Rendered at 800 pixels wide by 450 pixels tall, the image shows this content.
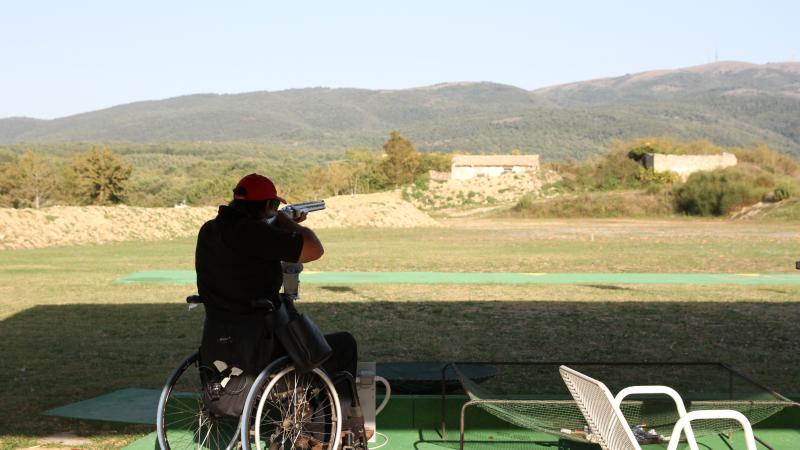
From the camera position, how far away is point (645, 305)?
12.9 meters

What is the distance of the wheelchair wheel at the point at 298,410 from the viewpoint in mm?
4215

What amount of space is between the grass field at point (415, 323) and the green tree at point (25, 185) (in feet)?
132

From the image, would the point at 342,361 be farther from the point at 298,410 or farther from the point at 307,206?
the point at 307,206

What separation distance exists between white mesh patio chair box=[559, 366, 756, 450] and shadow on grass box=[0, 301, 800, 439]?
2935 mm

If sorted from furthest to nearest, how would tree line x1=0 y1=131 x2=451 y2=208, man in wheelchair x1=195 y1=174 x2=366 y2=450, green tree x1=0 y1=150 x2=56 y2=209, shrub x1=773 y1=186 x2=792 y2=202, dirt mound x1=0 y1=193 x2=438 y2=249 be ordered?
green tree x1=0 y1=150 x2=56 y2=209, tree line x1=0 y1=131 x2=451 y2=208, shrub x1=773 y1=186 x2=792 y2=202, dirt mound x1=0 y1=193 x2=438 y2=249, man in wheelchair x1=195 y1=174 x2=366 y2=450

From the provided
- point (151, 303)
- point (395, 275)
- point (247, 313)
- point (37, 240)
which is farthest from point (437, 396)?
point (37, 240)

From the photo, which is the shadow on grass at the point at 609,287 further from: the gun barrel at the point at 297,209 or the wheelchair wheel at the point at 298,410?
the wheelchair wheel at the point at 298,410

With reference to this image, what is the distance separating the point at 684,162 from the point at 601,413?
218 ft

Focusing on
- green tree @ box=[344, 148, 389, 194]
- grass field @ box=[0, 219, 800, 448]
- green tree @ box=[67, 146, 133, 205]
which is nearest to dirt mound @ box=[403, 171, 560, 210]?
green tree @ box=[344, 148, 389, 194]

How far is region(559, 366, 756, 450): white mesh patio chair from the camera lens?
11.9 feet

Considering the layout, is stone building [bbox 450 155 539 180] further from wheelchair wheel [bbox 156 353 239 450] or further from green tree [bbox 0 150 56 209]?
wheelchair wheel [bbox 156 353 239 450]

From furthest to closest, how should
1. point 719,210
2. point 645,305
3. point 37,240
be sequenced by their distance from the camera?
point 719,210 → point 37,240 → point 645,305

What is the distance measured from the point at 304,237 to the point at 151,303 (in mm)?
9797

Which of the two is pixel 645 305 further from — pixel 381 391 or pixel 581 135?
pixel 581 135
